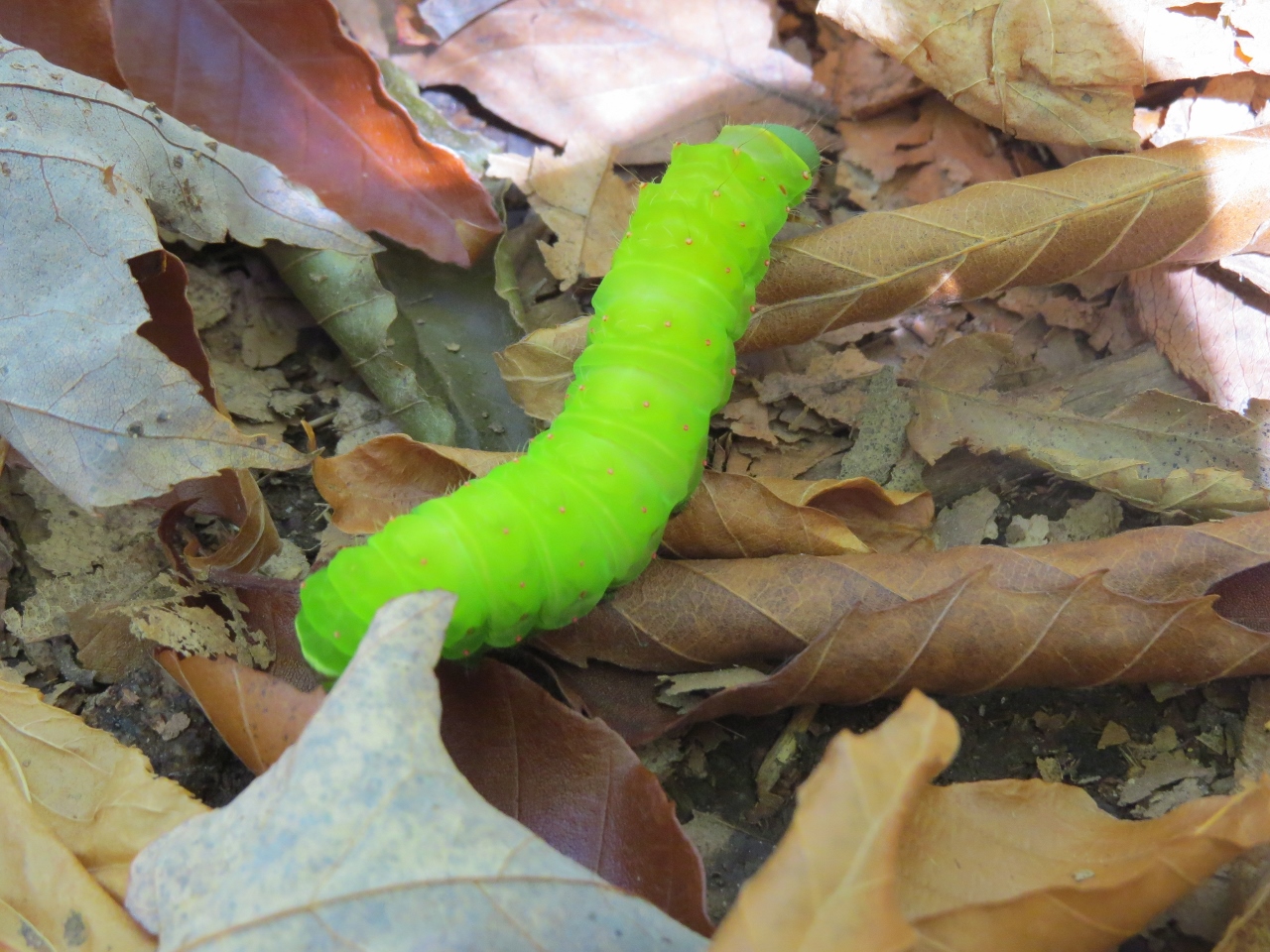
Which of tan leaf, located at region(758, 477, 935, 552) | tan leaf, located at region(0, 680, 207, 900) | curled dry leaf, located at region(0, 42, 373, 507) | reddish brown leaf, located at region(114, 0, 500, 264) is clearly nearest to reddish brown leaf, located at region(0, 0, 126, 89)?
reddish brown leaf, located at region(114, 0, 500, 264)

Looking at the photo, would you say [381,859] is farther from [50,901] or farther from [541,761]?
[50,901]

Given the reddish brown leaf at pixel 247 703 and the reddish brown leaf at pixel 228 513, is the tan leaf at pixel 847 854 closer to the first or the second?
the reddish brown leaf at pixel 247 703

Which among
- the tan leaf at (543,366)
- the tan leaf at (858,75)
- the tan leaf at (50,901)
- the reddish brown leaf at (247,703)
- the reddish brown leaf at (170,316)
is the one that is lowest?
the tan leaf at (50,901)

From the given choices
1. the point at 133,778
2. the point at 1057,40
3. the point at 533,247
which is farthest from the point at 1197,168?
the point at 133,778

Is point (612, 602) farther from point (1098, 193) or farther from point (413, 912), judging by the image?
point (1098, 193)

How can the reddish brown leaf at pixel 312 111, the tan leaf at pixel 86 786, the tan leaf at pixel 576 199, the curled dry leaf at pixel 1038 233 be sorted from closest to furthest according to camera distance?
the tan leaf at pixel 86 786 < the curled dry leaf at pixel 1038 233 < the reddish brown leaf at pixel 312 111 < the tan leaf at pixel 576 199

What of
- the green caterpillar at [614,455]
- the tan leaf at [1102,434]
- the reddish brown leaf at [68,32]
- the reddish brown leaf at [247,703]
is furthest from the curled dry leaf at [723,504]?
the reddish brown leaf at [68,32]

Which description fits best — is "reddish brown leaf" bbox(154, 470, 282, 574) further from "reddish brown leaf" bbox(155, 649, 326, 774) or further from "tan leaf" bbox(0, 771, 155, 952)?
"tan leaf" bbox(0, 771, 155, 952)

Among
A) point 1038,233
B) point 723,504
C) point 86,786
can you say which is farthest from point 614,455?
point 1038,233
